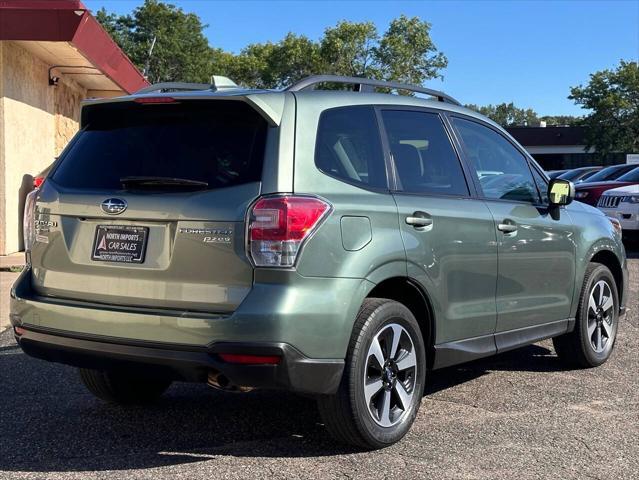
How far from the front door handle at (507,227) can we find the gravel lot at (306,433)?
1.13m

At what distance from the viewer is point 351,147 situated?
430 cm

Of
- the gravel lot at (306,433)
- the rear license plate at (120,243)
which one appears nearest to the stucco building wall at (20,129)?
the gravel lot at (306,433)

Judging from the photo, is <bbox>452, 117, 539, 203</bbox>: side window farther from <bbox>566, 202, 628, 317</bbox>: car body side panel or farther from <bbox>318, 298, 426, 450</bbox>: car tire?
<bbox>318, 298, 426, 450</bbox>: car tire

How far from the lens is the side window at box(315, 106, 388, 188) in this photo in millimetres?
4109

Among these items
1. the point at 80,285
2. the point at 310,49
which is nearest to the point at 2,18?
the point at 80,285

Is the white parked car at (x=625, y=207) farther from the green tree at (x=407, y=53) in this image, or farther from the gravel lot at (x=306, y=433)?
the green tree at (x=407, y=53)

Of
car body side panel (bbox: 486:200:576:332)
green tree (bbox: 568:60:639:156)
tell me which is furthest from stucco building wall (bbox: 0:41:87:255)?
green tree (bbox: 568:60:639:156)

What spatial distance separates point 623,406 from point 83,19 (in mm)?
9701

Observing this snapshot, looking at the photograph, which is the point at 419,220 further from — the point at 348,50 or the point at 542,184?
the point at 348,50

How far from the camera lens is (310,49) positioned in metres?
48.2

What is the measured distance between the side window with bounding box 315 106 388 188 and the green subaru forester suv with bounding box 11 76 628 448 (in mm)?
10

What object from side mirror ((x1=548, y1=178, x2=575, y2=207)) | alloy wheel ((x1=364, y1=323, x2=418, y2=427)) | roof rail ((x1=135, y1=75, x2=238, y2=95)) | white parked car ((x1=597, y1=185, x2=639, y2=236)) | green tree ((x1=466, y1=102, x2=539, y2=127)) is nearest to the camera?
alloy wheel ((x1=364, y1=323, x2=418, y2=427))

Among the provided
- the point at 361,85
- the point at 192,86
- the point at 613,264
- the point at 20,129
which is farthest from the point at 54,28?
the point at 613,264

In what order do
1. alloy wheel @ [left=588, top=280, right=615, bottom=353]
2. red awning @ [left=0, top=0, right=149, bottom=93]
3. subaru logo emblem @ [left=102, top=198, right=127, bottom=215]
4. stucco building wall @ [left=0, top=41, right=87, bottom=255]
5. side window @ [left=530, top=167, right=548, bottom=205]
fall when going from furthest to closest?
stucco building wall @ [left=0, top=41, right=87, bottom=255] < red awning @ [left=0, top=0, right=149, bottom=93] < alloy wheel @ [left=588, top=280, right=615, bottom=353] < side window @ [left=530, top=167, right=548, bottom=205] < subaru logo emblem @ [left=102, top=198, right=127, bottom=215]
